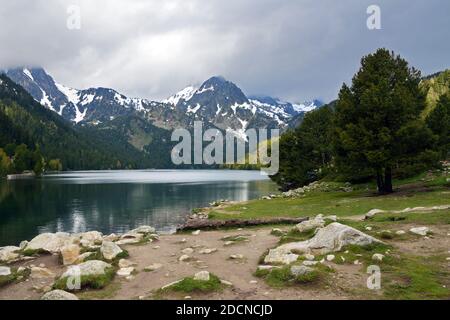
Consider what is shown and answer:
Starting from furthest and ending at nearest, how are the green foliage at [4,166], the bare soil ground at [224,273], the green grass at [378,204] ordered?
the green foliage at [4,166] → the green grass at [378,204] → the bare soil ground at [224,273]

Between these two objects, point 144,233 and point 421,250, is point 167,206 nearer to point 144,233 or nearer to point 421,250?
point 144,233

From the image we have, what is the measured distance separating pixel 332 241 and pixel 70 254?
49.5 ft

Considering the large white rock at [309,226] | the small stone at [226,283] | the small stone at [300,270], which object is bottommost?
the small stone at [226,283]

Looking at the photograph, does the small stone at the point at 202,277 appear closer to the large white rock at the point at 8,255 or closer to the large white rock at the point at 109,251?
the large white rock at the point at 109,251

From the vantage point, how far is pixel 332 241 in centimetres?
2033

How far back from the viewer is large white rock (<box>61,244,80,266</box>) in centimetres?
2252

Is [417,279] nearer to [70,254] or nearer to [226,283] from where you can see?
[226,283]

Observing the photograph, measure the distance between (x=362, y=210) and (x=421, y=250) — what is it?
17.4m

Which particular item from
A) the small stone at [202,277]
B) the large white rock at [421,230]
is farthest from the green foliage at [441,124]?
the small stone at [202,277]

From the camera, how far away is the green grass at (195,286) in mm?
15094

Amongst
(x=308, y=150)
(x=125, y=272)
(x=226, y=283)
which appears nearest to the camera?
(x=226, y=283)

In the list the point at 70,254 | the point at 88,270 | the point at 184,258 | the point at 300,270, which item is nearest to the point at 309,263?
the point at 300,270

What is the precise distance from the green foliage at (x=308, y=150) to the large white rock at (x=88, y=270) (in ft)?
227
